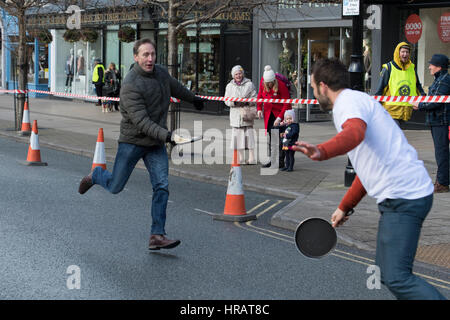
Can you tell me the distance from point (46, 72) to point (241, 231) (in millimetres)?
29081

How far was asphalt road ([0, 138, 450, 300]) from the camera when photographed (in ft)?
19.2

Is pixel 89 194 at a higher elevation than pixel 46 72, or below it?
below

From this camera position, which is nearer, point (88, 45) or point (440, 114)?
point (440, 114)

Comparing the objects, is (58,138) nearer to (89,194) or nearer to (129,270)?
(89,194)

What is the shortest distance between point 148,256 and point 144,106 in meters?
1.38

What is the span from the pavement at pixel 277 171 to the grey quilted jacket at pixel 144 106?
7.16ft

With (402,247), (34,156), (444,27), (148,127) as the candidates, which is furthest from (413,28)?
(402,247)

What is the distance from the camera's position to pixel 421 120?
19.3 metres

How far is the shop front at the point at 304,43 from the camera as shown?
2114 centimetres

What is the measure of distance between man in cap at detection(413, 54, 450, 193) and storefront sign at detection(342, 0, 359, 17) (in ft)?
4.43

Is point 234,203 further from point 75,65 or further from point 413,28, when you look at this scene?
point 75,65

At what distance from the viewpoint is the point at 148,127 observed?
688cm

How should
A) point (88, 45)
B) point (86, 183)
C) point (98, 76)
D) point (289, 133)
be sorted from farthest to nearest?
point (88, 45) < point (98, 76) < point (289, 133) < point (86, 183)

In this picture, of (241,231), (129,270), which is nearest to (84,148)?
(241,231)
